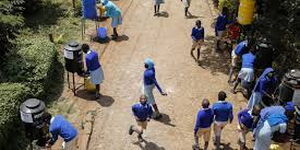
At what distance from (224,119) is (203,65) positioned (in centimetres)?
523

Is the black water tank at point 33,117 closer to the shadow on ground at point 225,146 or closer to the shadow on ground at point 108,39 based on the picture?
the shadow on ground at point 225,146

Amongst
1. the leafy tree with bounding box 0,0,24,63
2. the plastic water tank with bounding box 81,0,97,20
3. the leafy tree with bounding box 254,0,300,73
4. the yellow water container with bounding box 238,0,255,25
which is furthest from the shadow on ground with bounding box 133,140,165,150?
the plastic water tank with bounding box 81,0,97,20

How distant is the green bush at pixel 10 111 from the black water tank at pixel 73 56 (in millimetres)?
1493

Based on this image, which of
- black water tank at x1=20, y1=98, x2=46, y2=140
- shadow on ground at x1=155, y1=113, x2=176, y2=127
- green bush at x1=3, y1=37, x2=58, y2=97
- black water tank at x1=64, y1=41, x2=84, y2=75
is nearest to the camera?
black water tank at x1=20, y1=98, x2=46, y2=140

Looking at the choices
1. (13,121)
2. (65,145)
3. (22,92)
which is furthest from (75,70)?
(65,145)

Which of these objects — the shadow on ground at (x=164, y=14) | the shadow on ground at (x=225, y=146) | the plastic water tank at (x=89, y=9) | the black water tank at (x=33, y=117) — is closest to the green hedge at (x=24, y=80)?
the black water tank at (x=33, y=117)

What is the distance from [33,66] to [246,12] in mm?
7045

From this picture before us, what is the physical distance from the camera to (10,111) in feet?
39.7

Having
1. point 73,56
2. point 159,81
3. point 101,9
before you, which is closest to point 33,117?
point 73,56

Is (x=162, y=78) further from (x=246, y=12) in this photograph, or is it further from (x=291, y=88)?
(x=291, y=88)

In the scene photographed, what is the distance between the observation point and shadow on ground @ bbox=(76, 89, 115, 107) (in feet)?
46.0

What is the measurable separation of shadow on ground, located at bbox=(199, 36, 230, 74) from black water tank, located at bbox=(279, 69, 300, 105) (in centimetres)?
472

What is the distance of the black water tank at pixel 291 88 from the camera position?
11.0 m

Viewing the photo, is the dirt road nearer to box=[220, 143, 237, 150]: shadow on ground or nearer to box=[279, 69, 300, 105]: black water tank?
box=[220, 143, 237, 150]: shadow on ground
